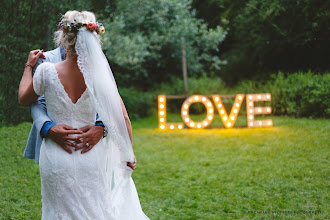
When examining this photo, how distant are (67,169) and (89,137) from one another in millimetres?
263

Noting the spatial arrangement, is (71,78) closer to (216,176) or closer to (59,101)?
(59,101)

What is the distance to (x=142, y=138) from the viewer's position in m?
9.86

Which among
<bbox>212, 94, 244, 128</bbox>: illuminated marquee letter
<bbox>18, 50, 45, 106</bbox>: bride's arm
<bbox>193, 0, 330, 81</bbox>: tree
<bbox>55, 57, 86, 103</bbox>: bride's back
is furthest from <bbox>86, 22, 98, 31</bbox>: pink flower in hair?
<bbox>193, 0, 330, 81</bbox>: tree

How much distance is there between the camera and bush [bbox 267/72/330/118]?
12.0 m

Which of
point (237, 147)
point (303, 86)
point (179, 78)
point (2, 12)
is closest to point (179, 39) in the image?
point (179, 78)

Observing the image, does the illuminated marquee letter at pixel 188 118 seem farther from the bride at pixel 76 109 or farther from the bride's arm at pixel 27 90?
the bride's arm at pixel 27 90

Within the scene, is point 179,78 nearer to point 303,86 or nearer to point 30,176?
point 303,86

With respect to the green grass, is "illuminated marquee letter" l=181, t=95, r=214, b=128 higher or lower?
higher

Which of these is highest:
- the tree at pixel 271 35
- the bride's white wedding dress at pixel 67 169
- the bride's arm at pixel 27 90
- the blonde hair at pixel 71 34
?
the tree at pixel 271 35

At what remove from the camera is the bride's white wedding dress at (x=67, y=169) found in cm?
269

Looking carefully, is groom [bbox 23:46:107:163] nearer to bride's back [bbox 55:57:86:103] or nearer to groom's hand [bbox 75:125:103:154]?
groom's hand [bbox 75:125:103:154]

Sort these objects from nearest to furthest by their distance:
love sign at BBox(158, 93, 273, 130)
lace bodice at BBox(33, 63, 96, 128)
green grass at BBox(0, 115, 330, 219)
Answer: lace bodice at BBox(33, 63, 96, 128) → green grass at BBox(0, 115, 330, 219) → love sign at BBox(158, 93, 273, 130)

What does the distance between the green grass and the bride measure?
84.0 inches

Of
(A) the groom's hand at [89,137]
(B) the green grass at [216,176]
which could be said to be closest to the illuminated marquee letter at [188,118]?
(B) the green grass at [216,176]
